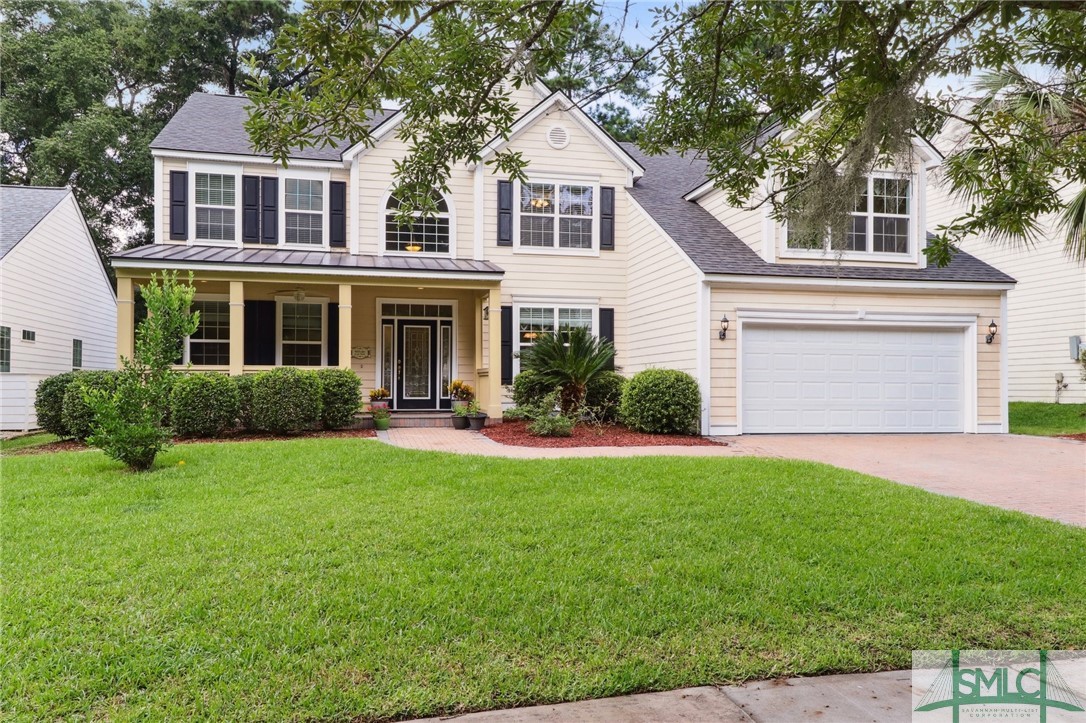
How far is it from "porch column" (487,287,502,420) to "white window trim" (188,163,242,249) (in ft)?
17.0

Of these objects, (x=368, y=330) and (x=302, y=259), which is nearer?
(x=302, y=259)

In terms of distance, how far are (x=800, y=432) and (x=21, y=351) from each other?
1494 cm

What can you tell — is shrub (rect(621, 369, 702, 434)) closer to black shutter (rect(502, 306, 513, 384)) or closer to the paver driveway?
the paver driveway

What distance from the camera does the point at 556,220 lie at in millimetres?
14133

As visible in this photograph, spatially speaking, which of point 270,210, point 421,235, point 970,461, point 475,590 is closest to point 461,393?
point 421,235

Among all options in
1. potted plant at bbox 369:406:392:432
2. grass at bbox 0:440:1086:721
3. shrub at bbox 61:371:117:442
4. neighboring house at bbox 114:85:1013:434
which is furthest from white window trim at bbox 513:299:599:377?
grass at bbox 0:440:1086:721

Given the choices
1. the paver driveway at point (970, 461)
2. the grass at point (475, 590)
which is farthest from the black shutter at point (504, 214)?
the grass at point (475, 590)

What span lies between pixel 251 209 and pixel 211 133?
1.94 metres

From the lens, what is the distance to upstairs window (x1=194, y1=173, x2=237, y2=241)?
13.2m

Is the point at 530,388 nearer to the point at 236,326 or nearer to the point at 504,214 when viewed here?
the point at 504,214

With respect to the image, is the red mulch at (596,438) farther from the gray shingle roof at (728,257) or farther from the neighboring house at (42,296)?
the neighboring house at (42,296)

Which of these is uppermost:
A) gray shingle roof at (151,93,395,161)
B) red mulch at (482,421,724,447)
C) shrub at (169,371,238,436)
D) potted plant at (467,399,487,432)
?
gray shingle roof at (151,93,395,161)

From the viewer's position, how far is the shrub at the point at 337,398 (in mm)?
11148

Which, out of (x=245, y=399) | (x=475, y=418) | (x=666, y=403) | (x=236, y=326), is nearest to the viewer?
(x=245, y=399)
